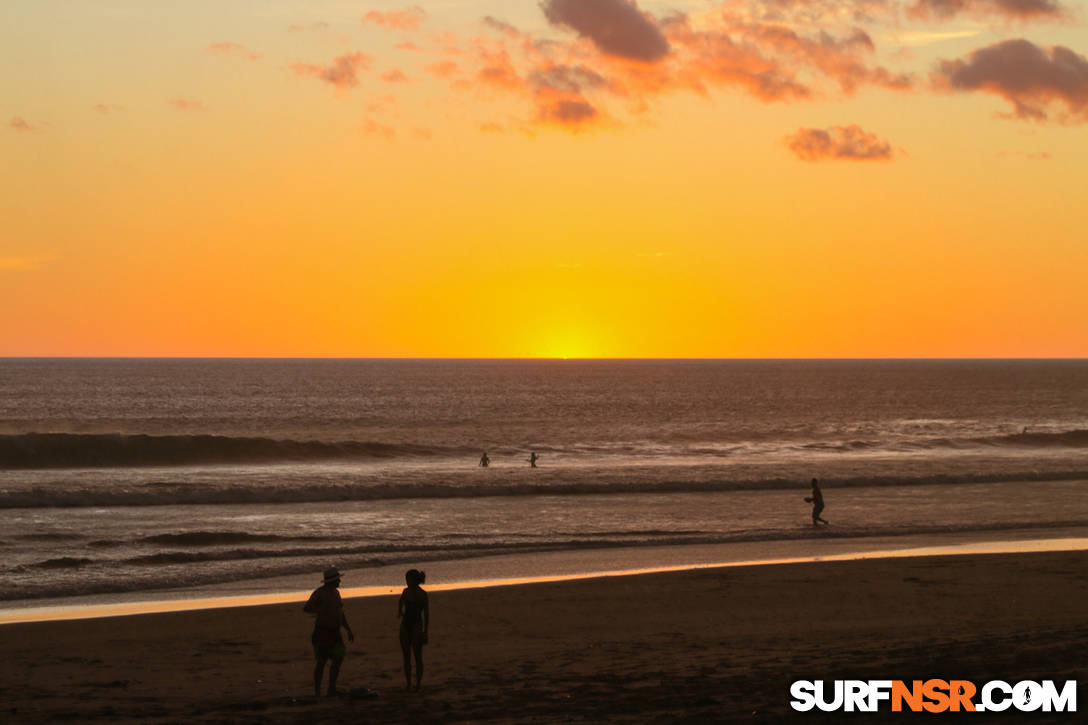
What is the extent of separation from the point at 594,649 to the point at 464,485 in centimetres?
2702

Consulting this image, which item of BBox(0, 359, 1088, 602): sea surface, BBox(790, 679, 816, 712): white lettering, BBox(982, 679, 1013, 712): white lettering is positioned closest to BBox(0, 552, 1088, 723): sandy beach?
BBox(790, 679, 816, 712): white lettering

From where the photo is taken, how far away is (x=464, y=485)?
41469mm

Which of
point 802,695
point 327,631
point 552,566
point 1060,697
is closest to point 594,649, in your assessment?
point 327,631

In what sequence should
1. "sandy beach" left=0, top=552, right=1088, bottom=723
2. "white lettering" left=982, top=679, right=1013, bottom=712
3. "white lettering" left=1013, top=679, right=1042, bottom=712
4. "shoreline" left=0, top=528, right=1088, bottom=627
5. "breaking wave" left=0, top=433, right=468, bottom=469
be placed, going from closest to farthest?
"white lettering" left=1013, top=679, right=1042, bottom=712, "white lettering" left=982, top=679, right=1013, bottom=712, "sandy beach" left=0, top=552, right=1088, bottom=723, "shoreline" left=0, top=528, right=1088, bottom=627, "breaking wave" left=0, top=433, right=468, bottom=469

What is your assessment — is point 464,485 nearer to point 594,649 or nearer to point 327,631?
point 594,649

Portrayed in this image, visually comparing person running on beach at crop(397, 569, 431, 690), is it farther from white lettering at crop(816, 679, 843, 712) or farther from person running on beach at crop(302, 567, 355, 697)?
white lettering at crop(816, 679, 843, 712)

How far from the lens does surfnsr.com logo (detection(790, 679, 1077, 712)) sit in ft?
32.9

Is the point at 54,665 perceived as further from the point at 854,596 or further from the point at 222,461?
the point at 222,461

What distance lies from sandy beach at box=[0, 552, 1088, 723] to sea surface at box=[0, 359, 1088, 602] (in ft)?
18.4

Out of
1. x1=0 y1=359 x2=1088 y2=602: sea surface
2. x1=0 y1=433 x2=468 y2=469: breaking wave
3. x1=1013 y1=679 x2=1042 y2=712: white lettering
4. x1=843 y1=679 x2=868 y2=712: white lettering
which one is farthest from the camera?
x1=0 y1=433 x2=468 y2=469: breaking wave

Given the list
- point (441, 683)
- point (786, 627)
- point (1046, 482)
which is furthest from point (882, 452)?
point (441, 683)

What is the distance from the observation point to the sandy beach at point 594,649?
1137cm

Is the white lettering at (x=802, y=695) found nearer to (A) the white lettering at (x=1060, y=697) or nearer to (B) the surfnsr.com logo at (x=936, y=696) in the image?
(B) the surfnsr.com logo at (x=936, y=696)

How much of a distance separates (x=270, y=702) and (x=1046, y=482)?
38769 millimetres
